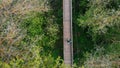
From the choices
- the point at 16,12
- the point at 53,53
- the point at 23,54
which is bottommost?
the point at 53,53

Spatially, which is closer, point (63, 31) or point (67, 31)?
point (67, 31)

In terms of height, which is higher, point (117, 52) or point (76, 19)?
point (76, 19)

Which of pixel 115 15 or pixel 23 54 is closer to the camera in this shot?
pixel 23 54

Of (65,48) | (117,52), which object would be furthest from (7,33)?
(117,52)

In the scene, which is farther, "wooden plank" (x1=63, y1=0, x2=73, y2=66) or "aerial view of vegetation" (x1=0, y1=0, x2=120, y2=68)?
"wooden plank" (x1=63, y1=0, x2=73, y2=66)

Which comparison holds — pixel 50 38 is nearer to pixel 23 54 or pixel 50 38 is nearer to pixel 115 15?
pixel 115 15

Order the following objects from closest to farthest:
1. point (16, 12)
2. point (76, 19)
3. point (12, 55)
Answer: point (12, 55), point (16, 12), point (76, 19)

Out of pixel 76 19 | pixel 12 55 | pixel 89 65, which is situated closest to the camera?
pixel 12 55

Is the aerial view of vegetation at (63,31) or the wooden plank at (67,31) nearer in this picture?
the aerial view of vegetation at (63,31)
